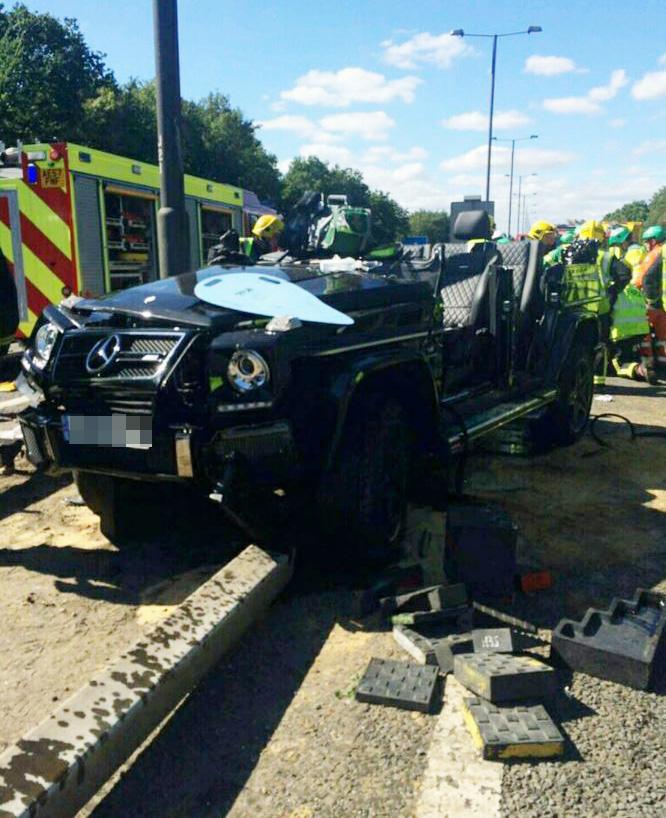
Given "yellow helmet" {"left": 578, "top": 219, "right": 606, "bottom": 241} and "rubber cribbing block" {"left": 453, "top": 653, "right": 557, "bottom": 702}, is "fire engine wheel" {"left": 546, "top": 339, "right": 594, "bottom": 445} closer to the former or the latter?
"rubber cribbing block" {"left": 453, "top": 653, "right": 557, "bottom": 702}

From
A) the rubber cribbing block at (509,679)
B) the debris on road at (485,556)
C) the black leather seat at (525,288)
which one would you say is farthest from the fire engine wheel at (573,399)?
the rubber cribbing block at (509,679)

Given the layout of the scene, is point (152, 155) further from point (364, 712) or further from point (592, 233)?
point (364, 712)

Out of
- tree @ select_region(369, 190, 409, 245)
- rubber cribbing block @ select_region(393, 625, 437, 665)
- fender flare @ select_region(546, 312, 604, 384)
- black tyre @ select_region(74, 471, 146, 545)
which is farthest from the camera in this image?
tree @ select_region(369, 190, 409, 245)

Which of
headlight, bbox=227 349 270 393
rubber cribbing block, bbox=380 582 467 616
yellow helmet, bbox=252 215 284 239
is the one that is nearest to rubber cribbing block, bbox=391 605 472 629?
rubber cribbing block, bbox=380 582 467 616

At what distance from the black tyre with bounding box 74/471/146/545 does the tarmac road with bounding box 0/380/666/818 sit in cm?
12

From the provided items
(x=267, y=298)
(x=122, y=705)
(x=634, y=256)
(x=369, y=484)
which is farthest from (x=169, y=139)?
(x=634, y=256)

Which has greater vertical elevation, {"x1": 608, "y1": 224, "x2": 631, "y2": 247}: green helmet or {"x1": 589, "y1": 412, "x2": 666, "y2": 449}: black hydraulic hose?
{"x1": 608, "y1": 224, "x2": 631, "y2": 247}: green helmet

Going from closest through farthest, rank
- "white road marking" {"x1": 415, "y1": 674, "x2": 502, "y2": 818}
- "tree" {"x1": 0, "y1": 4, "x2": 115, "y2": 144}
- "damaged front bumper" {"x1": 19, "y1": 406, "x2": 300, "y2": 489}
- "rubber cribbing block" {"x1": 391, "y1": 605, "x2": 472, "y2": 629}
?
"white road marking" {"x1": 415, "y1": 674, "x2": 502, "y2": 818} < "damaged front bumper" {"x1": 19, "y1": 406, "x2": 300, "y2": 489} < "rubber cribbing block" {"x1": 391, "y1": 605, "x2": 472, "y2": 629} < "tree" {"x1": 0, "y1": 4, "x2": 115, "y2": 144}

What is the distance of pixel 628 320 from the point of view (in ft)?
34.6

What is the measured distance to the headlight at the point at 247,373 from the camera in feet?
10.3

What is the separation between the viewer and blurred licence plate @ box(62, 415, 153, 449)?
3.19 m

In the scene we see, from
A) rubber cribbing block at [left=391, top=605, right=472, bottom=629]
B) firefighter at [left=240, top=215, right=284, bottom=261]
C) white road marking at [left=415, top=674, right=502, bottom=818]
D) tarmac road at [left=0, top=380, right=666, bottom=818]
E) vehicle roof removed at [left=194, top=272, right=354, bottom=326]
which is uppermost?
firefighter at [left=240, top=215, right=284, bottom=261]

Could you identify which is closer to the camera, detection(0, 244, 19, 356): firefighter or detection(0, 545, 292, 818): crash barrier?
detection(0, 545, 292, 818): crash barrier

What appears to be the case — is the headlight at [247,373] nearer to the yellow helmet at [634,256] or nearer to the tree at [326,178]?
the yellow helmet at [634,256]
